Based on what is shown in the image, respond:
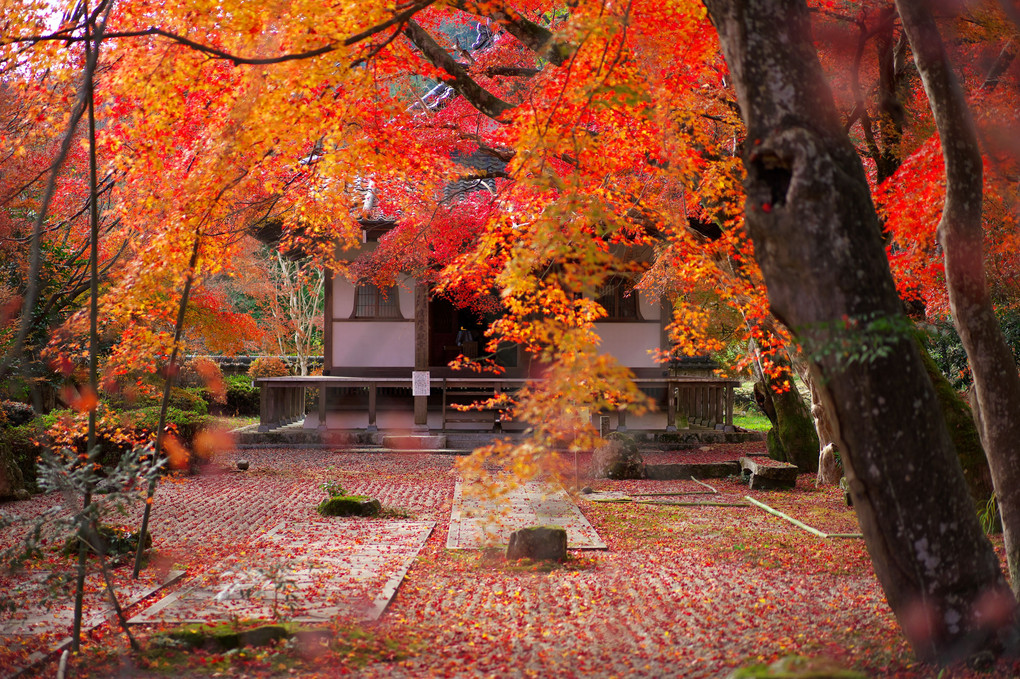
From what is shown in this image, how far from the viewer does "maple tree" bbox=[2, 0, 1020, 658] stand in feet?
12.5

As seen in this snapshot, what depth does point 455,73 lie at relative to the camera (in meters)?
7.73

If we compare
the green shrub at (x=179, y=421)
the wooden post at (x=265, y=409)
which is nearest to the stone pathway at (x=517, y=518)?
the green shrub at (x=179, y=421)

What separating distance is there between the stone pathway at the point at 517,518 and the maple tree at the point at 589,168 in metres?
1.89

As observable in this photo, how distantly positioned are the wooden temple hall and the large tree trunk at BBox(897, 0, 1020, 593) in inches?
423

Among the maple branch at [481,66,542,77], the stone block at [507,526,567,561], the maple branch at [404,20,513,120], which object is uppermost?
the maple branch at [481,66,542,77]

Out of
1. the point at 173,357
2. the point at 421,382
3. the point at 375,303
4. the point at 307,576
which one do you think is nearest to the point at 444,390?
the point at 421,382

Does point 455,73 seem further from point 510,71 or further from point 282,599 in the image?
point 282,599

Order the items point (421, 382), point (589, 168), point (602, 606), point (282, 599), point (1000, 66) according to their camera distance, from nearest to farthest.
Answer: point (282, 599) → point (602, 606) → point (589, 168) → point (1000, 66) → point (421, 382)

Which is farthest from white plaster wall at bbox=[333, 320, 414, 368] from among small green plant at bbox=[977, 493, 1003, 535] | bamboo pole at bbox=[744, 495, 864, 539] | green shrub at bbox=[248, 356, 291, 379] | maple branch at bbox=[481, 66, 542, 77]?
small green plant at bbox=[977, 493, 1003, 535]

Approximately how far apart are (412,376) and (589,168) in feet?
27.7

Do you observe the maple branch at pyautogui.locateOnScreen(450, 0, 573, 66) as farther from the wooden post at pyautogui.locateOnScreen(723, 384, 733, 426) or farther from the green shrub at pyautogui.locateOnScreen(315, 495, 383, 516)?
the wooden post at pyautogui.locateOnScreen(723, 384, 733, 426)

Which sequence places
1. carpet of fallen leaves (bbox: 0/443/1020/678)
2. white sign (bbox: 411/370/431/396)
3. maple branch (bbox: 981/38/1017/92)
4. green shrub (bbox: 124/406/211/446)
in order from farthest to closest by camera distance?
white sign (bbox: 411/370/431/396) < green shrub (bbox: 124/406/211/446) < maple branch (bbox: 981/38/1017/92) < carpet of fallen leaves (bbox: 0/443/1020/678)

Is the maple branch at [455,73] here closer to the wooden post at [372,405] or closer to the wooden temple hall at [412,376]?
the wooden temple hall at [412,376]

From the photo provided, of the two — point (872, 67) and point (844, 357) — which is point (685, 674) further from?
point (872, 67)
